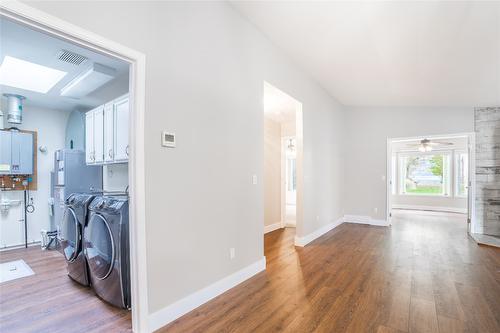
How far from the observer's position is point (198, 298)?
7.39 ft

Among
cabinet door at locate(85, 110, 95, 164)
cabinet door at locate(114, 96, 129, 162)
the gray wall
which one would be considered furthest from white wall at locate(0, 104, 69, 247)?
the gray wall

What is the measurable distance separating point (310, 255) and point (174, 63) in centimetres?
316

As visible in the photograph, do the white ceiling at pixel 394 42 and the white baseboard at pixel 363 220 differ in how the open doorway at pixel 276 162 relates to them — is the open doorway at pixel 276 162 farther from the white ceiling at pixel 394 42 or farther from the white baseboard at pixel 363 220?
the white baseboard at pixel 363 220

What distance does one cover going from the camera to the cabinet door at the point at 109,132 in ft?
8.98

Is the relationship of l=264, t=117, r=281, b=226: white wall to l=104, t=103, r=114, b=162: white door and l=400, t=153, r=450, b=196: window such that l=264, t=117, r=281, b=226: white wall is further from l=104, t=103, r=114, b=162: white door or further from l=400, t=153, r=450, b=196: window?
l=400, t=153, r=450, b=196: window

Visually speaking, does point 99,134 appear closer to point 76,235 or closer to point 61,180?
point 76,235

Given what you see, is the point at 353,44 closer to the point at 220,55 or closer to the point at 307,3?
the point at 307,3

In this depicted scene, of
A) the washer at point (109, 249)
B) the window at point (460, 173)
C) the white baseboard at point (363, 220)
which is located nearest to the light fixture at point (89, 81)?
the washer at point (109, 249)

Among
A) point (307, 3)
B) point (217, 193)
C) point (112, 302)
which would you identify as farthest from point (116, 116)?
point (307, 3)

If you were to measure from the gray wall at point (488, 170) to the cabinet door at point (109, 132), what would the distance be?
6.47 m

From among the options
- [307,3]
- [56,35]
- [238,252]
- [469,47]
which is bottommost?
[238,252]

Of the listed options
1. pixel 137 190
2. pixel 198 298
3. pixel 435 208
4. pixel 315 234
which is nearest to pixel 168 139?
pixel 137 190

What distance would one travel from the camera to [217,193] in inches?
98.3

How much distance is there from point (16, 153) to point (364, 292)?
5694 mm
